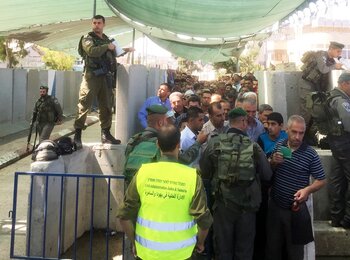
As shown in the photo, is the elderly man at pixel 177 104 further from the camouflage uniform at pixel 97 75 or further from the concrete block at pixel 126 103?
the camouflage uniform at pixel 97 75

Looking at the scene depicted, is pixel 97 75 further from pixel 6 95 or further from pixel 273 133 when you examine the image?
pixel 6 95

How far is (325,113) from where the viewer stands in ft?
14.8

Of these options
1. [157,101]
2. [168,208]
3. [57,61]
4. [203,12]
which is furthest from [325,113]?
[57,61]

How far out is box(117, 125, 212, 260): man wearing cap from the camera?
102 inches

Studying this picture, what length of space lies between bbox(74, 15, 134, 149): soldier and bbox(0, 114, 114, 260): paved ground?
1511mm

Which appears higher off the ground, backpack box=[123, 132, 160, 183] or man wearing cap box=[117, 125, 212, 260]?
backpack box=[123, 132, 160, 183]

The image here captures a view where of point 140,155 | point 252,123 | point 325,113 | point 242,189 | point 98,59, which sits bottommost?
point 242,189

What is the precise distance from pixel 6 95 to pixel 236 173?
474 inches

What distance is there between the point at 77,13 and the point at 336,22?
59.1 metres

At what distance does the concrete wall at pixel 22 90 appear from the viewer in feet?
43.3

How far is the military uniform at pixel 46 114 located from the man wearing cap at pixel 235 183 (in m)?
6.03

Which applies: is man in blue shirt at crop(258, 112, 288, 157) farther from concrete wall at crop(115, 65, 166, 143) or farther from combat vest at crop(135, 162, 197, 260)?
concrete wall at crop(115, 65, 166, 143)

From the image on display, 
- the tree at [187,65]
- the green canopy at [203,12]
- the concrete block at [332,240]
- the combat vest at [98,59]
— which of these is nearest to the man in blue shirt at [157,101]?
the combat vest at [98,59]

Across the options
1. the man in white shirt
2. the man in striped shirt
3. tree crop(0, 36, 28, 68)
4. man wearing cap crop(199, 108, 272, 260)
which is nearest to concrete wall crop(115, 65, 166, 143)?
the man in white shirt
